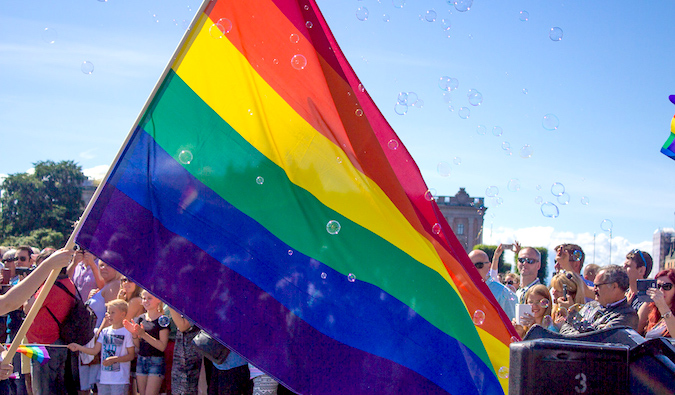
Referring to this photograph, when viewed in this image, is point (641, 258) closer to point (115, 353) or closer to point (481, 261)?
point (481, 261)

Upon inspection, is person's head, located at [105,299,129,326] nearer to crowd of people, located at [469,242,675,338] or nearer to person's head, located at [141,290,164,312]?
person's head, located at [141,290,164,312]

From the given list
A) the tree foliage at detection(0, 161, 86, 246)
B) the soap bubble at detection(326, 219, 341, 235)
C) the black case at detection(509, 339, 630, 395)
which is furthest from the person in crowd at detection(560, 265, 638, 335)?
the tree foliage at detection(0, 161, 86, 246)

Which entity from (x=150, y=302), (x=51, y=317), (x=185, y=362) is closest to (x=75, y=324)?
(x=51, y=317)

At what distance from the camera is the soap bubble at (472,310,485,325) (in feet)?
11.0

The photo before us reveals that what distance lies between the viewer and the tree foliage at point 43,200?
54.8 meters

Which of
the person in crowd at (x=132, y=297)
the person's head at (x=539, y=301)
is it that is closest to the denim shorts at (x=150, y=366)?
the person in crowd at (x=132, y=297)

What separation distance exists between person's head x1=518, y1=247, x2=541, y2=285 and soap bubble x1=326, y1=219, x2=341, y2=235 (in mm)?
2808

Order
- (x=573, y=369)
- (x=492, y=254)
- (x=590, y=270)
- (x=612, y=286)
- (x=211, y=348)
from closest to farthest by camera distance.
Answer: (x=573, y=369) → (x=612, y=286) → (x=211, y=348) → (x=590, y=270) → (x=492, y=254)

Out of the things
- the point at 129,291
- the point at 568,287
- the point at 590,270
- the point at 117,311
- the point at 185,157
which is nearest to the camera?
the point at 185,157

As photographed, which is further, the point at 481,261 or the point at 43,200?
the point at 43,200

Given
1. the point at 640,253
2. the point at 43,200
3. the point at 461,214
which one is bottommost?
the point at 640,253

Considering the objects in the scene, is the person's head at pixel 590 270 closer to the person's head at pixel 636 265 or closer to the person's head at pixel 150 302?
the person's head at pixel 636 265

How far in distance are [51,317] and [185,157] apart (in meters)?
3.54

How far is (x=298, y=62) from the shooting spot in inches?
134
